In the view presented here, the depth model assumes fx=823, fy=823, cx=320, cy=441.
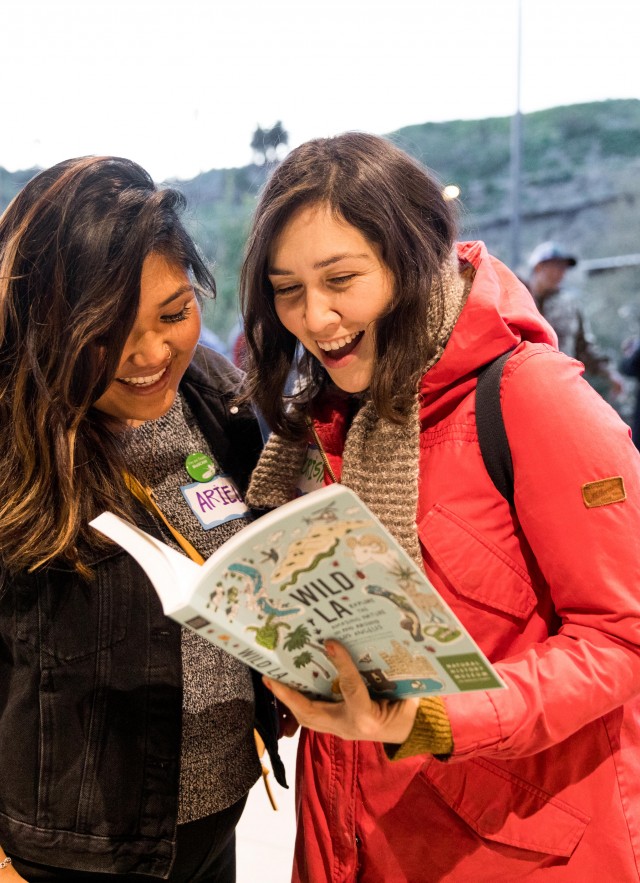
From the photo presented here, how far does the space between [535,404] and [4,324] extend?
2.64ft

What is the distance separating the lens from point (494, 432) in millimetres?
1123

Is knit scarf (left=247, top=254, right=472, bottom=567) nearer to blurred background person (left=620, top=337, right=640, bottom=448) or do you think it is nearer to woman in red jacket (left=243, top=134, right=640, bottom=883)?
woman in red jacket (left=243, top=134, right=640, bottom=883)

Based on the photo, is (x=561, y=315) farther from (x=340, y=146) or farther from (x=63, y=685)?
(x=63, y=685)

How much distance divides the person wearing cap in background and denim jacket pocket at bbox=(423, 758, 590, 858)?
3.70m

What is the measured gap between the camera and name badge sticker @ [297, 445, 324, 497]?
144 cm

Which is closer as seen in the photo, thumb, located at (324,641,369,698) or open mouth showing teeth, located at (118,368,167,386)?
thumb, located at (324,641,369,698)

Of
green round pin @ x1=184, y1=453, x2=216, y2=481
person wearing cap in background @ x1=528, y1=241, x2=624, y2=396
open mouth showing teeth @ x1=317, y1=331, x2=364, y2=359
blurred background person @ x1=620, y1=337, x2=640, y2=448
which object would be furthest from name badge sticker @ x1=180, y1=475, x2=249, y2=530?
person wearing cap in background @ x1=528, y1=241, x2=624, y2=396

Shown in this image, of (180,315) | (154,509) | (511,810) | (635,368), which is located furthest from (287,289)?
(635,368)

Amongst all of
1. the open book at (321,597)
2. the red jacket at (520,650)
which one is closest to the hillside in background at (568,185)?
the red jacket at (520,650)

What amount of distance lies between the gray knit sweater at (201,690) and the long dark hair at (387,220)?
0.37m

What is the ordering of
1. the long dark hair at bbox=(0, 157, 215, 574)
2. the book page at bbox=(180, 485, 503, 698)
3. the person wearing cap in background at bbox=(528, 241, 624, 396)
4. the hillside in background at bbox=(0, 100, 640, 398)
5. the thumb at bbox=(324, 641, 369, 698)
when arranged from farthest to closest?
the hillside in background at bbox=(0, 100, 640, 398)
the person wearing cap in background at bbox=(528, 241, 624, 396)
the long dark hair at bbox=(0, 157, 215, 574)
the thumb at bbox=(324, 641, 369, 698)
the book page at bbox=(180, 485, 503, 698)

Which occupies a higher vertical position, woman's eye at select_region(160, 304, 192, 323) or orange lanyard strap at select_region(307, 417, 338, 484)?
woman's eye at select_region(160, 304, 192, 323)

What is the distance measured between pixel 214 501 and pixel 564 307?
3599mm

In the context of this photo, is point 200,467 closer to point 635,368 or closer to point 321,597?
point 321,597
